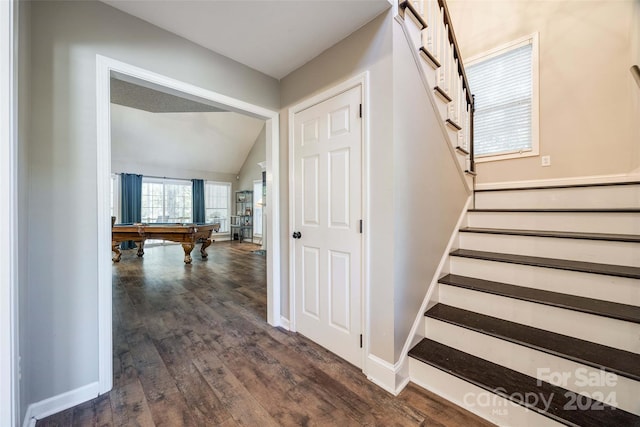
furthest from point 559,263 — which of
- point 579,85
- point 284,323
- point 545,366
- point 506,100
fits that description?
point 506,100

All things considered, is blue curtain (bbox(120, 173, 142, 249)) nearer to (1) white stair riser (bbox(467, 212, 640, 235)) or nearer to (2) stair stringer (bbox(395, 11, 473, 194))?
(2) stair stringer (bbox(395, 11, 473, 194))

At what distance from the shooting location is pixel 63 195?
55.0 inches

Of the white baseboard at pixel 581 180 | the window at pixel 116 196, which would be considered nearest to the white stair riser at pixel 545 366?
the white baseboard at pixel 581 180

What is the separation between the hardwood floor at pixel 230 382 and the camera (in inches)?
53.2

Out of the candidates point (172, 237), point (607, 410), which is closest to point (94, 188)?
point (607, 410)

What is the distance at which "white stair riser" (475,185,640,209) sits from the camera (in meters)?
1.94

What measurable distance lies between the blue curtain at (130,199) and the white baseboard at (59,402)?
22.4 ft

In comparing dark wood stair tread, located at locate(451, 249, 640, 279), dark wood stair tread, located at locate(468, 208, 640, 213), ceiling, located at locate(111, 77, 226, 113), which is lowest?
dark wood stair tread, located at locate(451, 249, 640, 279)

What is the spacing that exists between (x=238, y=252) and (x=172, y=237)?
1877 mm

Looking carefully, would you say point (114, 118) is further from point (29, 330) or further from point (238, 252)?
point (29, 330)

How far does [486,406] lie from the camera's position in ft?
4.35

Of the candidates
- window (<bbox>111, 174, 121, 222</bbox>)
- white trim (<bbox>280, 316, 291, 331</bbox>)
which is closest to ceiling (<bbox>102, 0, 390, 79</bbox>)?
white trim (<bbox>280, 316, 291, 331</bbox>)

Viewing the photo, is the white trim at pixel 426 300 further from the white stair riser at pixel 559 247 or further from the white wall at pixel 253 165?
the white wall at pixel 253 165

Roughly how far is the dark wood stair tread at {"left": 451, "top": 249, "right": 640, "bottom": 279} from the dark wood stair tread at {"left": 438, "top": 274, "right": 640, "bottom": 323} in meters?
0.17
